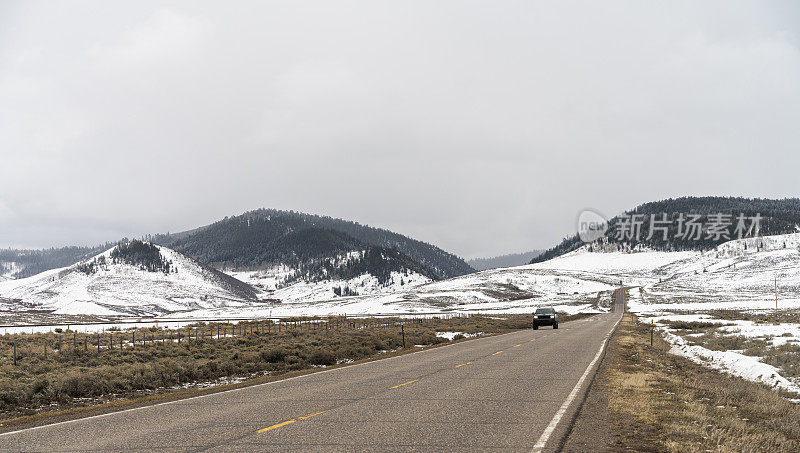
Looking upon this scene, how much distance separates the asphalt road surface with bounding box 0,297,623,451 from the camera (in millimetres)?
8805

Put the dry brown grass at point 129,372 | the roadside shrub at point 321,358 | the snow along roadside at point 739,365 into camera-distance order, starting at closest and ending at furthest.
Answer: the dry brown grass at point 129,372
the snow along roadside at point 739,365
the roadside shrub at point 321,358

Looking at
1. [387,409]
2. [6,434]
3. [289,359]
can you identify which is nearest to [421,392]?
[387,409]

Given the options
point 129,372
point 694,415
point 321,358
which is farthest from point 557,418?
point 321,358

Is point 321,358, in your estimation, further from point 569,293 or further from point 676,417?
point 569,293

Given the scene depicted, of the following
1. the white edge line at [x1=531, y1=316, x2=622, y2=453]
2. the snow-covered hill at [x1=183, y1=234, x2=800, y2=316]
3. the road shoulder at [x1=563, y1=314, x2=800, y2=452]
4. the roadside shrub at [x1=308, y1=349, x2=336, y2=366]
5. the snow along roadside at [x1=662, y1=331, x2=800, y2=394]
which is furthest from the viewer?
the snow-covered hill at [x1=183, y1=234, x2=800, y2=316]

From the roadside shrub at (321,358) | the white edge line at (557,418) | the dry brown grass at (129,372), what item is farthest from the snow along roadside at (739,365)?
the roadside shrub at (321,358)

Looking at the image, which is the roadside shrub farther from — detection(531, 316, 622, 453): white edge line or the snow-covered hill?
the snow-covered hill

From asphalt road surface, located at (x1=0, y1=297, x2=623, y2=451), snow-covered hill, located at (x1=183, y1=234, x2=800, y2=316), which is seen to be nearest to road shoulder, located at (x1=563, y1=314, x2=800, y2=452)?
asphalt road surface, located at (x1=0, y1=297, x2=623, y2=451)

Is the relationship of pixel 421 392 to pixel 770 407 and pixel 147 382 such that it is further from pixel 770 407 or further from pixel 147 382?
pixel 147 382

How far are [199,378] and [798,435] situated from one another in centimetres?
1695

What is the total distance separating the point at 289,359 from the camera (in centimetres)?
2359

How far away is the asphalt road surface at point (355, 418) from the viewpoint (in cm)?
880

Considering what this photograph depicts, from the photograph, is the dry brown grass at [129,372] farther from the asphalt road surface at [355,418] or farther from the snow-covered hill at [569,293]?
the snow-covered hill at [569,293]

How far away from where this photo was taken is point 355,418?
35.0 ft
